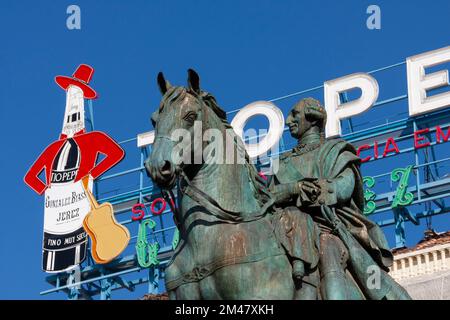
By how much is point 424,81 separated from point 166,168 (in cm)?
3751

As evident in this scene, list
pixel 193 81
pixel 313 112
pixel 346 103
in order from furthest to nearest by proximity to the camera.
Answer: pixel 346 103 < pixel 313 112 < pixel 193 81

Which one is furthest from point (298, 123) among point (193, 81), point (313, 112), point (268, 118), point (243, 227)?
point (268, 118)

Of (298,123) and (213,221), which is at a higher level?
(298,123)

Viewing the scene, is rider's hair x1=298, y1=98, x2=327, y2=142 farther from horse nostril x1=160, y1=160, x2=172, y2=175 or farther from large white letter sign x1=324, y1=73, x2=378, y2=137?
large white letter sign x1=324, y1=73, x2=378, y2=137

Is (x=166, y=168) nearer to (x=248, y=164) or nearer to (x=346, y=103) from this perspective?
(x=248, y=164)

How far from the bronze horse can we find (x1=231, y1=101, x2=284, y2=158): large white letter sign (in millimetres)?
36434

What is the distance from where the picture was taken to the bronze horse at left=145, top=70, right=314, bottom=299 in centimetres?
1249

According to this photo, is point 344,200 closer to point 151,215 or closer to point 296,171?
point 296,171

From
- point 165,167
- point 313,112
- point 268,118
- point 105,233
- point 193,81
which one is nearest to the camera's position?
point 165,167

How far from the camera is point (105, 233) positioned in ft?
173

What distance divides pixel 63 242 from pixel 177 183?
42190 millimetres

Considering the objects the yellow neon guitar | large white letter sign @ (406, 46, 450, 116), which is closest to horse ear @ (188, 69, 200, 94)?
large white letter sign @ (406, 46, 450, 116)

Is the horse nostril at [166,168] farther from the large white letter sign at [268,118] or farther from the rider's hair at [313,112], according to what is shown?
the large white letter sign at [268,118]

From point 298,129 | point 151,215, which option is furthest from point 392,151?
point 298,129
